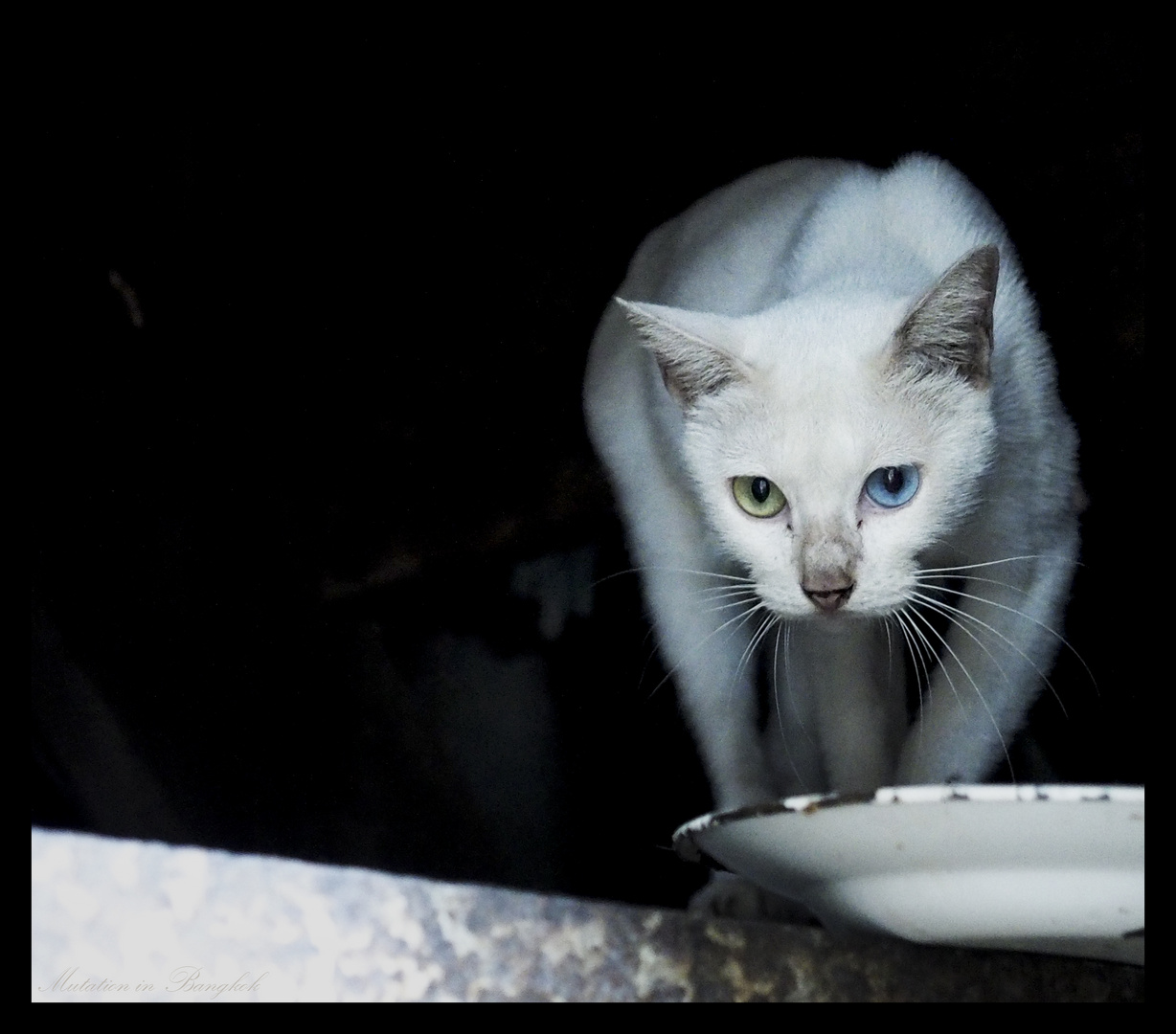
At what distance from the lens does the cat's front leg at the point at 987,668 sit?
4.58 ft

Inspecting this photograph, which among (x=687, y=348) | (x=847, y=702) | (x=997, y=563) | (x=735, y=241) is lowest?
(x=847, y=702)

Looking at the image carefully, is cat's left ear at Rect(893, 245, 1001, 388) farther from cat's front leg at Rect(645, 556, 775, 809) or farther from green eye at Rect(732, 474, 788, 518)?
cat's front leg at Rect(645, 556, 775, 809)

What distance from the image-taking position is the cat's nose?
45.0 inches

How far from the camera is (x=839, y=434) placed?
3.96ft

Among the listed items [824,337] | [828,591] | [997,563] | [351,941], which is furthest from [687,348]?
[351,941]

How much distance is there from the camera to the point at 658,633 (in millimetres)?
1543

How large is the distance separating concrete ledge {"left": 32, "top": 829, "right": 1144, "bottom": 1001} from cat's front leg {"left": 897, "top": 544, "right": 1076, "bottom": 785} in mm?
532

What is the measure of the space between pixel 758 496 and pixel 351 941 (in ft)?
2.00

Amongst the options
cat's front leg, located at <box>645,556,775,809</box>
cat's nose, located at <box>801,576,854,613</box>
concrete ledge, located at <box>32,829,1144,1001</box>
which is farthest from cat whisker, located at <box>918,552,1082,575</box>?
concrete ledge, located at <box>32,829,1144,1001</box>

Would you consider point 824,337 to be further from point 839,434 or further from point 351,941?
point 351,941

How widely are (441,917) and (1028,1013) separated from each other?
403 millimetres

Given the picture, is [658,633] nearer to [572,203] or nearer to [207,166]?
[572,203]

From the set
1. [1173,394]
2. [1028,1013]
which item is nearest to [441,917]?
[1028,1013]

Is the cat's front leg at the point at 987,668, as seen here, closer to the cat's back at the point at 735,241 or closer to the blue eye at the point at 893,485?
the blue eye at the point at 893,485
